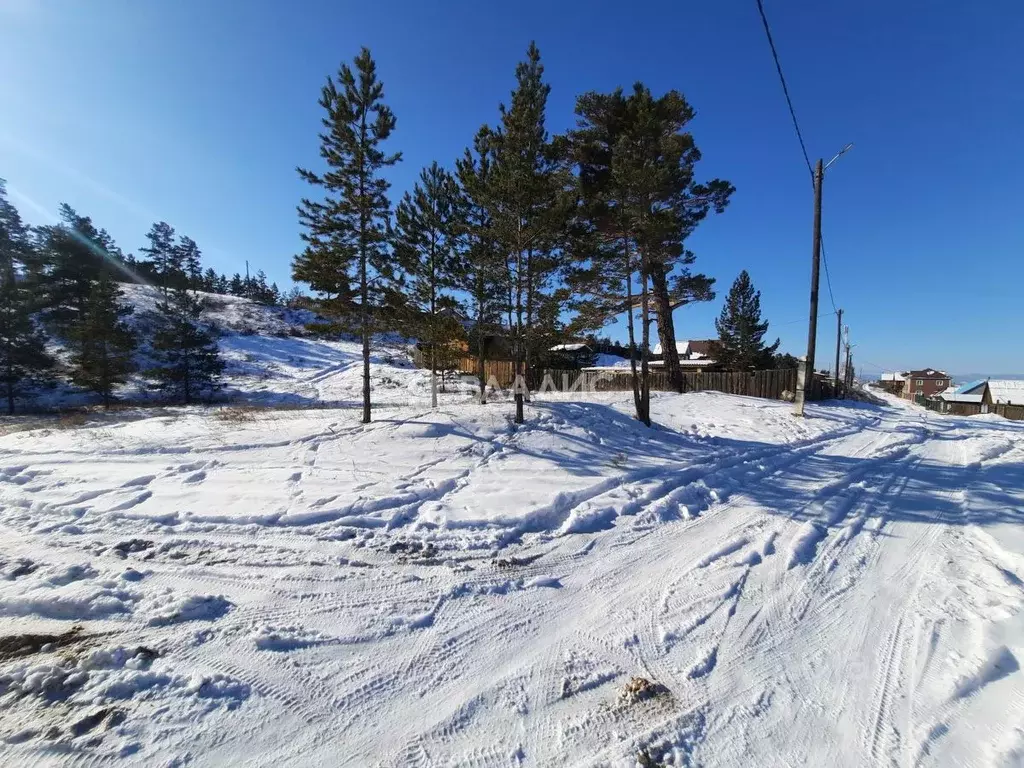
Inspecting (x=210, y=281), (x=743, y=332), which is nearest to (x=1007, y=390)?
(x=743, y=332)

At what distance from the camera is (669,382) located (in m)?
19.7

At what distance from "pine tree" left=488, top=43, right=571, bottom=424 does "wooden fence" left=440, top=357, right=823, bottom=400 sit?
7.43 metres

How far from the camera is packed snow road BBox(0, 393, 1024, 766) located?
212 centimetres

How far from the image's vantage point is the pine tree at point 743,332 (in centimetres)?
2838

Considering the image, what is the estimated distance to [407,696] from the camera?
240 cm

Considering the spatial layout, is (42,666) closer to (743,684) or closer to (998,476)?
(743,684)

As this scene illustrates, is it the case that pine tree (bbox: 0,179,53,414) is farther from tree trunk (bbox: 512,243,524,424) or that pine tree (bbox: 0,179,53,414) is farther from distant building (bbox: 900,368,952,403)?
distant building (bbox: 900,368,952,403)

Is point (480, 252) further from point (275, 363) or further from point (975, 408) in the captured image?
point (975, 408)

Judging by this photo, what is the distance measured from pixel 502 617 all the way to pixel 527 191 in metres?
9.13

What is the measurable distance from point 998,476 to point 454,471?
9.57 meters

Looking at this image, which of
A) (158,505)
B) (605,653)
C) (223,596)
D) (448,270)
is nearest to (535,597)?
(605,653)

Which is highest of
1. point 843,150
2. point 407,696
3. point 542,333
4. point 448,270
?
point 843,150

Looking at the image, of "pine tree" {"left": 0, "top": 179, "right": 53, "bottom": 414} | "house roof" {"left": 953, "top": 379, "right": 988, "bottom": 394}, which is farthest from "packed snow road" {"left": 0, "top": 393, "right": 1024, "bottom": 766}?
"house roof" {"left": 953, "top": 379, "right": 988, "bottom": 394}

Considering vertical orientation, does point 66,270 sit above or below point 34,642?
above
